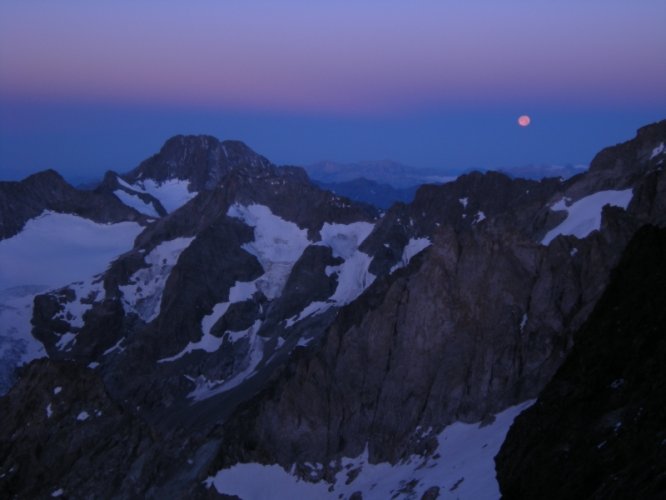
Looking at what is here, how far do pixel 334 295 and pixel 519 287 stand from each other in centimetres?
7769

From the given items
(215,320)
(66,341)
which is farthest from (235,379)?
(66,341)

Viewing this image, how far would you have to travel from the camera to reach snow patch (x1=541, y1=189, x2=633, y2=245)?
6594cm

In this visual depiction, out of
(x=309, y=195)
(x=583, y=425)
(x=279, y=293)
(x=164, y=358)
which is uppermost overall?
(x=583, y=425)

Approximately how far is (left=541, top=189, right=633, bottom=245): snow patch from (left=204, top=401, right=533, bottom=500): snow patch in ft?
78.9

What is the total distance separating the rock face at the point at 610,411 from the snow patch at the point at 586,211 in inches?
1191

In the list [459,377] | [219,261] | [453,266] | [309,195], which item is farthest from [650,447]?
[309,195]

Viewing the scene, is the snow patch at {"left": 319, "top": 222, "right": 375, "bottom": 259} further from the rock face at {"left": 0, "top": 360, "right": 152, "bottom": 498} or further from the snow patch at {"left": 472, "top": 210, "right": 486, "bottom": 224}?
the rock face at {"left": 0, "top": 360, "right": 152, "bottom": 498}

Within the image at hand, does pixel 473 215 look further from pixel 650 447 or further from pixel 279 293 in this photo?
pixel 650 447

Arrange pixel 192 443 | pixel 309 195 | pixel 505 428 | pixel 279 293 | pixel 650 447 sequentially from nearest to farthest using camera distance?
pixel 650 447 < pixel 505 428 < pixel 192 443 < pixel 279 293 < pixel 309 195

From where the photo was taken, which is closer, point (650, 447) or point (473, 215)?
point (650, 447)

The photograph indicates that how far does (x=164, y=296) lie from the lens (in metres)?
146

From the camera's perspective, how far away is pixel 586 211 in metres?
71.2

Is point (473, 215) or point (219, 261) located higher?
point (473, 215)

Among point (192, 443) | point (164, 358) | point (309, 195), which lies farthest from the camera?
point (309, 195)
